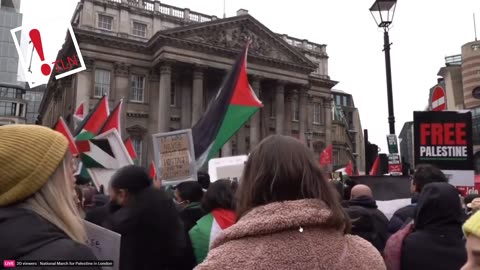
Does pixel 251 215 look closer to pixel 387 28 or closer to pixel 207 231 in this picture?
pixel 207 231

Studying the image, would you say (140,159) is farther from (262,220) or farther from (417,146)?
(262,220)

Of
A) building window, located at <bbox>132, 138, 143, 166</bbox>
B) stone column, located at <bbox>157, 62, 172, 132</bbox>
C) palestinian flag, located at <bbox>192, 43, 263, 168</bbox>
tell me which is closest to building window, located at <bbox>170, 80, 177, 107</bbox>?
stone column, located at <bbox>157, 62, 172, 132</bbox>

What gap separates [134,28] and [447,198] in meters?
36.9

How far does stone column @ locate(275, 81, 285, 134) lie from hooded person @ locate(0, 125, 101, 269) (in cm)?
3963

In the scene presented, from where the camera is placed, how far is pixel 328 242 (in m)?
A: 1.76

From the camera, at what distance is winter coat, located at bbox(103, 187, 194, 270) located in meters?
3.53

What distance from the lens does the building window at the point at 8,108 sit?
86312 millimetres

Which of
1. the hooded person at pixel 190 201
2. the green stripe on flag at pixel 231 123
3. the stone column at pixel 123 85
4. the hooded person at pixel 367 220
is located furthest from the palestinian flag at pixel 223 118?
the stone column at pixel 123 85

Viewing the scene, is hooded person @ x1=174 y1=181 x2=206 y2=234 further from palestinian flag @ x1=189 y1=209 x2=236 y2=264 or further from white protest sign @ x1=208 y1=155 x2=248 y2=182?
white protest sign @ x1=208 y1=155 x2=248 y2=182

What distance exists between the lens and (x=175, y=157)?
327 inches

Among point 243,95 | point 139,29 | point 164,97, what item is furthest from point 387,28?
point 139,29

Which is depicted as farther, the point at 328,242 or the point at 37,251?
the point at 328,242

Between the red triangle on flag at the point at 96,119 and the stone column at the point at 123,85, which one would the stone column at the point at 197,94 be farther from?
the red triangle on flag at the point at 96,119

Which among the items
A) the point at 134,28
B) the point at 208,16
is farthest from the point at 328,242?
the point at 208,16
